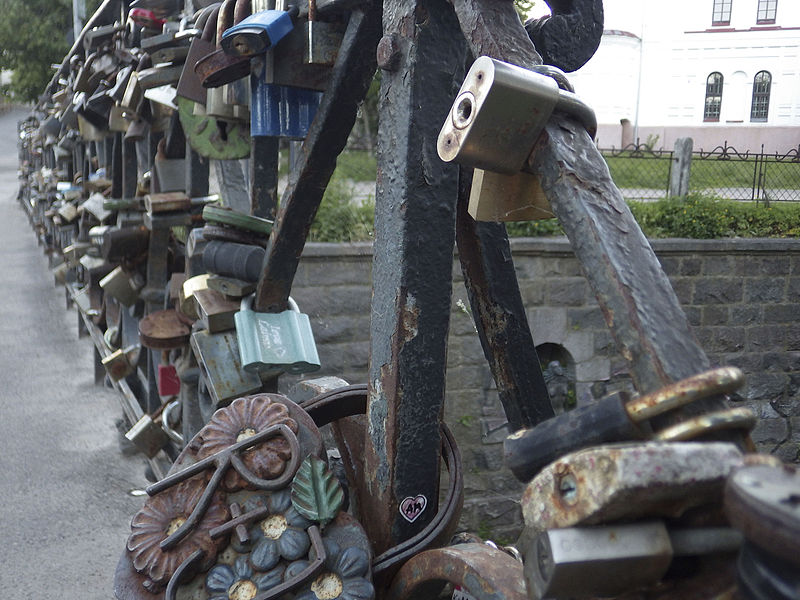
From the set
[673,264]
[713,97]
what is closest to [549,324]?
[673,264]

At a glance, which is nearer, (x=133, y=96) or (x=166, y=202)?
(x=166, y=202)

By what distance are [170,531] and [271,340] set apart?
0.72m

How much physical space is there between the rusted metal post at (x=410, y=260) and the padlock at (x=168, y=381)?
227 cm

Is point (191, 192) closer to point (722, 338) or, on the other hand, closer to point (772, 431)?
point (722, 338)

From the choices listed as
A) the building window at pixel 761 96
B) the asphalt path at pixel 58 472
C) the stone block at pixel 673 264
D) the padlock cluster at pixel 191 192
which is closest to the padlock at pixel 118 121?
the padlock cluster at pixel 191 192

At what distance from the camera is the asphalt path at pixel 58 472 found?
298 cm

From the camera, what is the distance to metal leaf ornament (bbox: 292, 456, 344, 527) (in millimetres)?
1157

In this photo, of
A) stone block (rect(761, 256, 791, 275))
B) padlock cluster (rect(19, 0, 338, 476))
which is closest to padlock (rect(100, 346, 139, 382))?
padlock cluster (rect(19, 0, 338, 476))

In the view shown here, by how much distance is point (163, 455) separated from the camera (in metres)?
3.81

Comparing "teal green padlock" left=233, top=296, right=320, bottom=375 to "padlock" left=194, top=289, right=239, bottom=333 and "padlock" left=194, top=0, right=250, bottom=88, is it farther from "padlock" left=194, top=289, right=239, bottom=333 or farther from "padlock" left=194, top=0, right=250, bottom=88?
"padlock" left=194, top=0, right=250, bottom=88

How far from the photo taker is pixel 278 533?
1176 mm

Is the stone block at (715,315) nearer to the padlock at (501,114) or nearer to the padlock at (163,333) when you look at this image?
the padlock at (163,333)

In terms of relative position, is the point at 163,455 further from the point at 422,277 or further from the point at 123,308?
the point at 422,277

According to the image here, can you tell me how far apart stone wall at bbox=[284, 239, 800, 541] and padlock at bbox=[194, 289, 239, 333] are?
7.30ft
